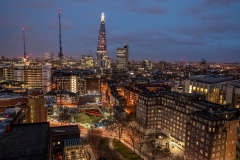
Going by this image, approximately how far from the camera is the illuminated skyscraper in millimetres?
166750

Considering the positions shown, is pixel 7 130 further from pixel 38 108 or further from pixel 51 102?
pixel 51 102

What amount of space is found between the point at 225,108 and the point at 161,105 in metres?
11.3

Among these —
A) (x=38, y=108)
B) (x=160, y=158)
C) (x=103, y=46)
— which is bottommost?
(x=160, y=158)

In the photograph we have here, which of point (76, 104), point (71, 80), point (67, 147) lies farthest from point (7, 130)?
point (71, 80)

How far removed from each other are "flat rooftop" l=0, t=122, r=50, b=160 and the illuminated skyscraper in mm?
151401

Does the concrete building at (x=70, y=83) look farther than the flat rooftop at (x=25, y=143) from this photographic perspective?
Yes

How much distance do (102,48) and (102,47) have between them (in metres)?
0.98

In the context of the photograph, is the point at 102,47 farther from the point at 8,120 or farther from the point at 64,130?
the point at 8,120

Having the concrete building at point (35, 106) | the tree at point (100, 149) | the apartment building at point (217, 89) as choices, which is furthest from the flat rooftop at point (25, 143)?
the apartment building at point (217, 89)

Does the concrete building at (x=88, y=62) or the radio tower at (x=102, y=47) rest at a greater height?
the radio tower at (x=102, y=47)

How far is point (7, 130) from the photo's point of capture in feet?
67.4

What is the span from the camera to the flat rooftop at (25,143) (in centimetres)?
1526

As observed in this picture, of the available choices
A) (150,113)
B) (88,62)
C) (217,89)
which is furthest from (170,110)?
(88,62)

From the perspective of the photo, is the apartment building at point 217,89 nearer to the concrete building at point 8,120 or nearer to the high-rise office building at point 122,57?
the concrete building at point 8,120
